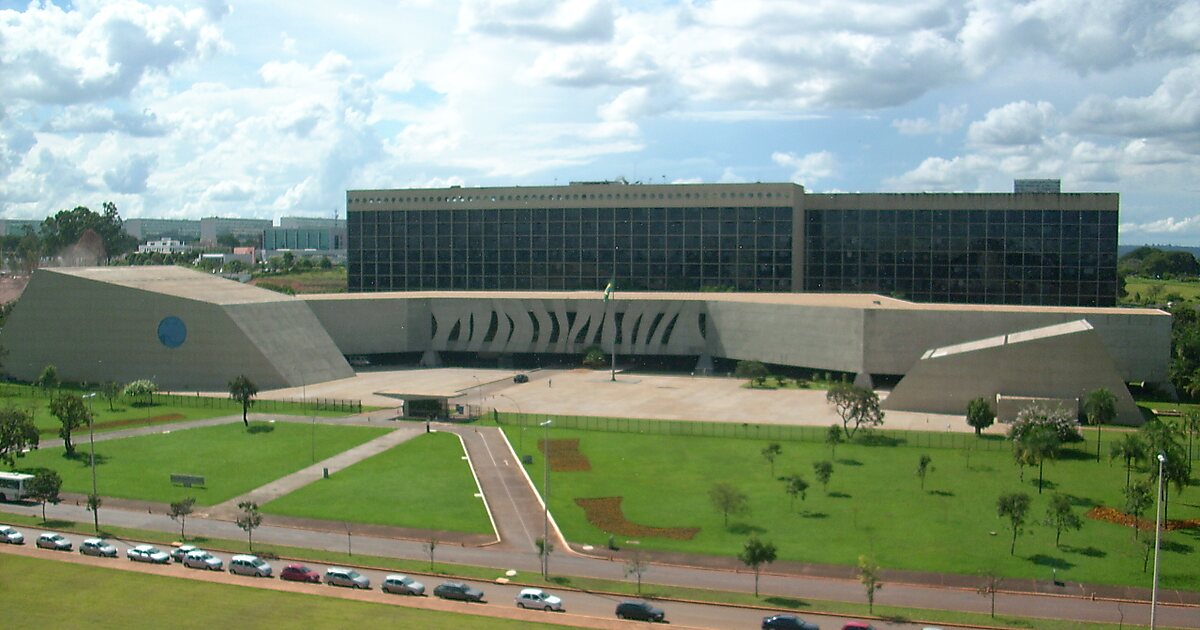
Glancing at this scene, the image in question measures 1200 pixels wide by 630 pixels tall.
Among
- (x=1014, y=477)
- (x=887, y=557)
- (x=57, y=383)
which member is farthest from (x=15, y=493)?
(x=1014, y=477)

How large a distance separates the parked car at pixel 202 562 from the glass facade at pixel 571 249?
103m

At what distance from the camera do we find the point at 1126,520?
176 feet

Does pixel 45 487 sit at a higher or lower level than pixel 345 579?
higher

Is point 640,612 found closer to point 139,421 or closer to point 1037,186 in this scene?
point 139,421

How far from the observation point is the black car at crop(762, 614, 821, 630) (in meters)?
38.8

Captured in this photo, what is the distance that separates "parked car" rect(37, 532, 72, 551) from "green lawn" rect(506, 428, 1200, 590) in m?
23.6

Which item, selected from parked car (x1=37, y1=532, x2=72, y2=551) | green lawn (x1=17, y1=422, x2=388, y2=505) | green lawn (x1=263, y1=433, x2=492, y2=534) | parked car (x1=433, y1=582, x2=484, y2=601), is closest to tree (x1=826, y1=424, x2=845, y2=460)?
green lawn (x1=263, y1=433, x2=492, y2=534)

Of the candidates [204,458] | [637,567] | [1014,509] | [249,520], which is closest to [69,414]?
[204,458]

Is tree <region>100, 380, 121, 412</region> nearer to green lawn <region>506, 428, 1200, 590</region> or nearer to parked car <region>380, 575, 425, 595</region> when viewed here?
green lawn <region>506, 428, 1200, 590</region>

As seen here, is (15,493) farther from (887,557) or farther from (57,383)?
(887,557)

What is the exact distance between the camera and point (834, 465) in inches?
2576

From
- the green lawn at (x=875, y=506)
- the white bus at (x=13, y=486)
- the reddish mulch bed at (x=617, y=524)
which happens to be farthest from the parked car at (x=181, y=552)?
the reddish mulch bed at (x=617, y=524)

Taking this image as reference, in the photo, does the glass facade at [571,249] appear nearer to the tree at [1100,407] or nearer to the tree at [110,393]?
the tree at [110,393]

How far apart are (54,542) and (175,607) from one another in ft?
43.7
